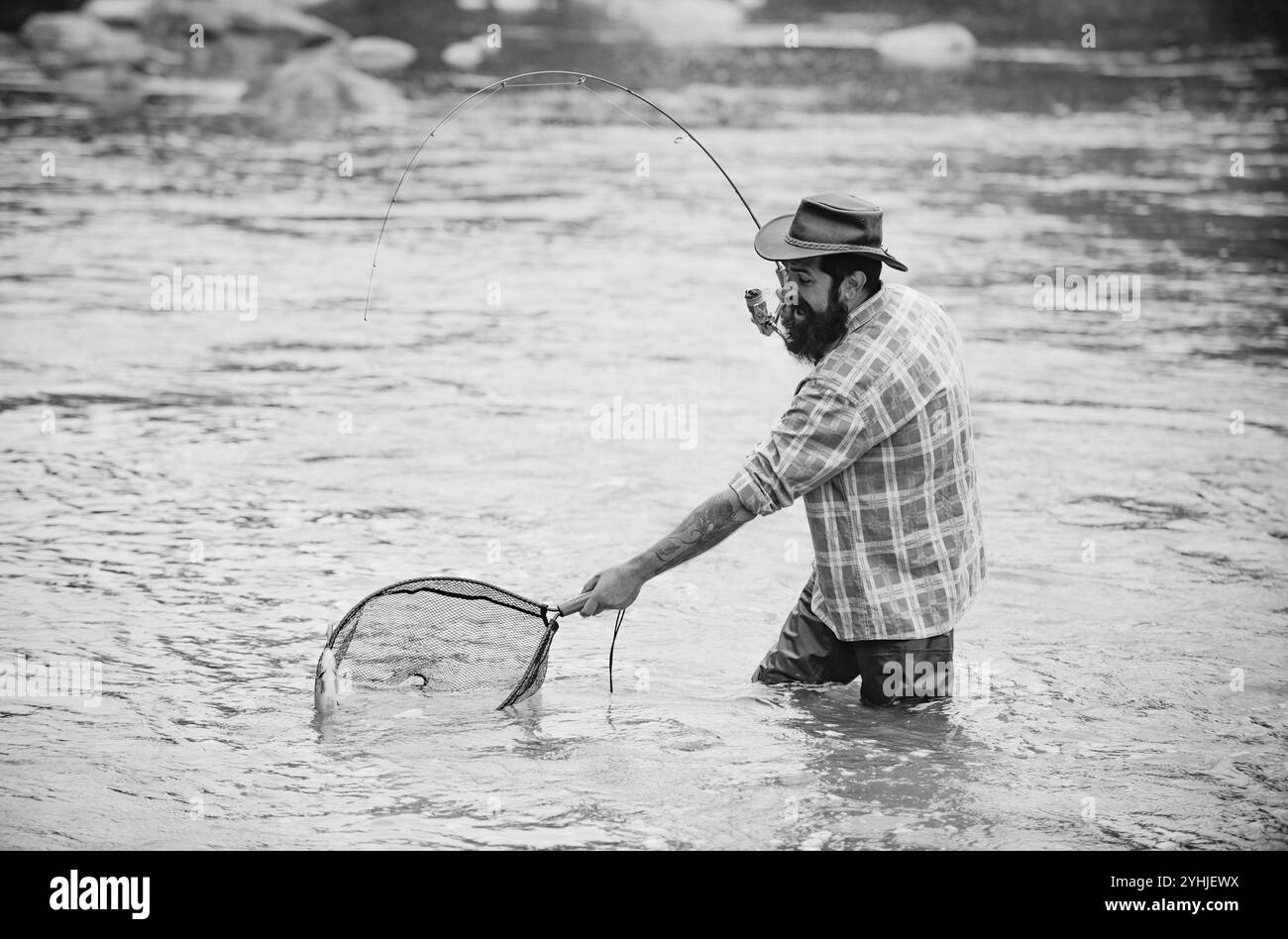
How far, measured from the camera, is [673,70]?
2938cm

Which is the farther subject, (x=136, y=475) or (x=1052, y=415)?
(x=1052, y=415)

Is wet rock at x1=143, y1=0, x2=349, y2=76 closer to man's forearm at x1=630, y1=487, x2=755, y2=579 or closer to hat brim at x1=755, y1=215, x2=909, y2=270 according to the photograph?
hat brim at x1=755, y1=215, x2=909, y2=270

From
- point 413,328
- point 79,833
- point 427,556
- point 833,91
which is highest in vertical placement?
point 833,91

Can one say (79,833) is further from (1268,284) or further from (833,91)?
(833,91)

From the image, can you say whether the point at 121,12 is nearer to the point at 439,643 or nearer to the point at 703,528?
the point at 439,643

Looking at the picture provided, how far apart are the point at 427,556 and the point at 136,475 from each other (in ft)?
6.48

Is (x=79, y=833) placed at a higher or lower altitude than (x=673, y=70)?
lower

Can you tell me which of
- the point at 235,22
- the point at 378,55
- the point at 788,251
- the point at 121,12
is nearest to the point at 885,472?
the point at 788,251

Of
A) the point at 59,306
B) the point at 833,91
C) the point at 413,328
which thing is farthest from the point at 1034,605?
the point at 833,91

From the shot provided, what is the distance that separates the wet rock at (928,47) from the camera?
3134 cm

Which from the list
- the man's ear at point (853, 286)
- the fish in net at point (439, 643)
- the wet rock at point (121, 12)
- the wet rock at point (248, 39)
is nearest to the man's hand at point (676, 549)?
the fish in net at point (439, 643)

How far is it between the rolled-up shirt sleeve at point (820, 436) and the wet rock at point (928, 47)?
2758 cm

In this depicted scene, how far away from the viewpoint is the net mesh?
524 cm

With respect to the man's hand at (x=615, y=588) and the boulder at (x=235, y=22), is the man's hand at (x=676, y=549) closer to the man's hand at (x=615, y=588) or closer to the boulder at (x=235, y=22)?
the man's hand at (x=615, y=588)
